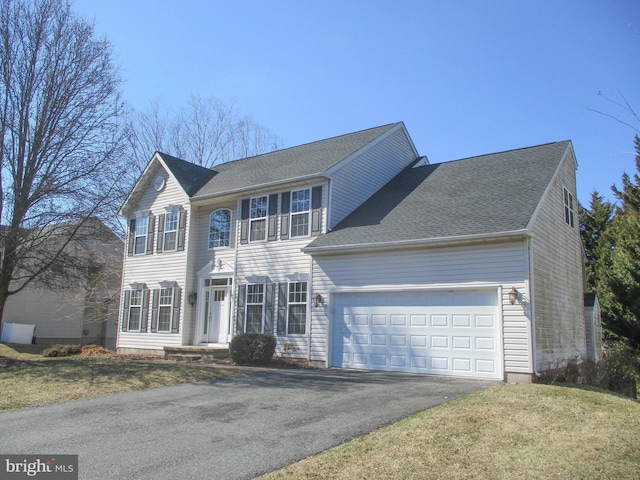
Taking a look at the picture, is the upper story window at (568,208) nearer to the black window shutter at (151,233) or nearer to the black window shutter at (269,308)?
the black window shutter at (269,308)

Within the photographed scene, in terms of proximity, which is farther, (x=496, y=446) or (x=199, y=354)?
(x=199, y=354)

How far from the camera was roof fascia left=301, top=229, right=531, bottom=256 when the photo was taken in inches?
476

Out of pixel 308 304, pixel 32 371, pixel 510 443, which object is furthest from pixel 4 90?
pixel 510 443

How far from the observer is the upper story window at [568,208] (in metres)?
16.4

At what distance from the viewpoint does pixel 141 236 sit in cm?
2156

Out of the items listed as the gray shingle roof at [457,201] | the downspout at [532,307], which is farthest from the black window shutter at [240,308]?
the downspout at [532,307]

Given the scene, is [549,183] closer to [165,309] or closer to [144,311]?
[165,309]

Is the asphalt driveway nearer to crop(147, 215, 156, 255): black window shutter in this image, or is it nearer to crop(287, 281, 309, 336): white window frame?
crop(287, 281, 309, 336): white window frame

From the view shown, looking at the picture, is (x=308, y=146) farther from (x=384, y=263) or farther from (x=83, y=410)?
(x=83, y=410)

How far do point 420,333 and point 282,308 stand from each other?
484 centimetres

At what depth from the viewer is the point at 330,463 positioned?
5.75 metres

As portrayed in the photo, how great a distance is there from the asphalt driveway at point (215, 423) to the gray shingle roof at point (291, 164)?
25.1 feet

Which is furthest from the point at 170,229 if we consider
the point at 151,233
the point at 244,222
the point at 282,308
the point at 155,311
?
the point at 282,308

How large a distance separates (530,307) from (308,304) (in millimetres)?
6464
